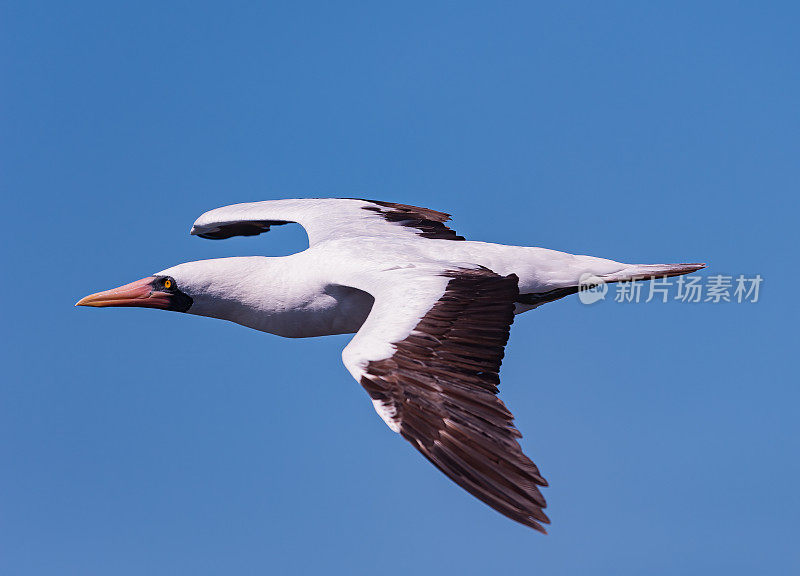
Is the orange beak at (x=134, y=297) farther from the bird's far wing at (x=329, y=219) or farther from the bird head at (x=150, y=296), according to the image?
the bird's far wing at (x=329, y=219)

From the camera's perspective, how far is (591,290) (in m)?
9.54

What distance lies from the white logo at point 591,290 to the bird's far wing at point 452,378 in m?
1.47

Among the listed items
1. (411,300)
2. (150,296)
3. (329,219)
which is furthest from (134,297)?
(411,300)

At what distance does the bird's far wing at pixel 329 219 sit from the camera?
34.1 feet

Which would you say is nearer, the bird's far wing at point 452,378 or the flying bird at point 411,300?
the bird's far wing at point 452,378

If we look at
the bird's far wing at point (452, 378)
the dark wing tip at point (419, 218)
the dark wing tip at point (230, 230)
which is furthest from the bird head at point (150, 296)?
the dark wing tip at point (419, 218)

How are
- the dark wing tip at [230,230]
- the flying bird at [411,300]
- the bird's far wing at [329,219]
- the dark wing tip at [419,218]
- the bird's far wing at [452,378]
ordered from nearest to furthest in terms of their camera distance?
1. the bird's far wing at [452,378]
2. the flying bird at [411,300]
3. the bird's far wing at [329,219]
4. the dark wing tip at [419,218]
5. the dark wing tip at [230,230]

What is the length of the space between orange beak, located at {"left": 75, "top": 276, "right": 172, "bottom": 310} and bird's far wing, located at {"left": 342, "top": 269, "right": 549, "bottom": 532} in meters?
2.46

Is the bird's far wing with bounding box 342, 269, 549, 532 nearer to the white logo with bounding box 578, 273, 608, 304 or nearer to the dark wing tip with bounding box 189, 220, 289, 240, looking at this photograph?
the white logo with bounding box 578, 273, 608, 304

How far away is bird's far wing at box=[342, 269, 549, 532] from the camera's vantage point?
6.63 m

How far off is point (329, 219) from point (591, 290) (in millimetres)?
2912

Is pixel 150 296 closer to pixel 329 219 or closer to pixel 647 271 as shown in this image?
pixel 329 219

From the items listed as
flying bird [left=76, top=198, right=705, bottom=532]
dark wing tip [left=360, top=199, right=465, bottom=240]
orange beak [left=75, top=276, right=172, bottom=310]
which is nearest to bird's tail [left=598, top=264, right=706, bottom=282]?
flying bird [left=76, top=198, right=705, bottom=532]

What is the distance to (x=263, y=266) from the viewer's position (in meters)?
9.38
